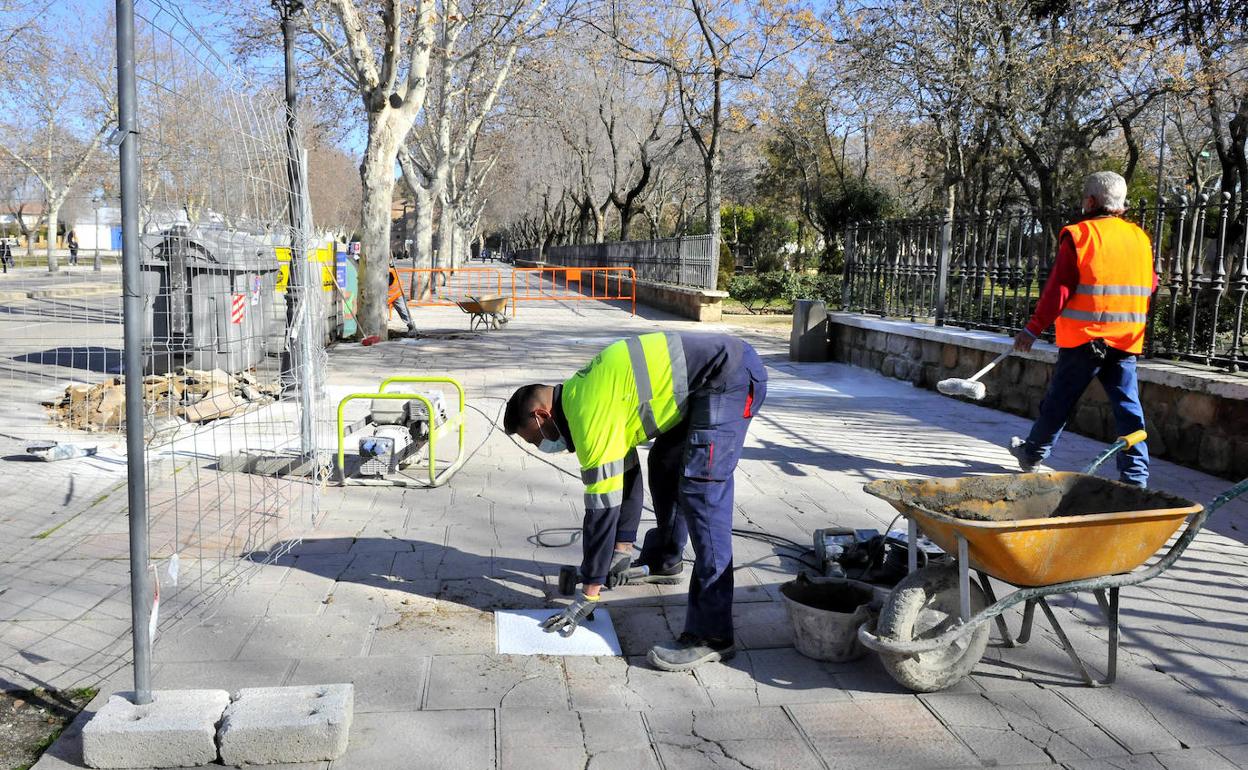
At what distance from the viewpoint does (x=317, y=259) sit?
7094 millimetres

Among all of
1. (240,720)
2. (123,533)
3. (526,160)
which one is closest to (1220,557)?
(240,720)

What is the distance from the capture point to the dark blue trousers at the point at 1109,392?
5543mm

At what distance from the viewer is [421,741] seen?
10.4 ft

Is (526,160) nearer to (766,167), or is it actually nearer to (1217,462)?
(766,167)

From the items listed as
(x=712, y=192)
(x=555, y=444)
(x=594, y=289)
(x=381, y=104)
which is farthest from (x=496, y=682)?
(x=594, y=289)

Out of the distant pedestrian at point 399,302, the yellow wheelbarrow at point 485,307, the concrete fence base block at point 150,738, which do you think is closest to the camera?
the concrete fence base block at point 150,738

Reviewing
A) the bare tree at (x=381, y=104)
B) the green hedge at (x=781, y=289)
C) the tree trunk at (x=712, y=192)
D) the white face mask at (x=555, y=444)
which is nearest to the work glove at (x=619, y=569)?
the white face mask at (x=555, y=444)

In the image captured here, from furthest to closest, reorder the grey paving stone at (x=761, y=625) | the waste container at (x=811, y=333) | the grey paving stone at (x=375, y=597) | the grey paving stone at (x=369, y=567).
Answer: the waste container at (x=811, y=333) → the grey paving stone at (x=369, y=567) → the grey paving stone at (x=375, y=597) → the grey paving stone at (x=761, y=625)

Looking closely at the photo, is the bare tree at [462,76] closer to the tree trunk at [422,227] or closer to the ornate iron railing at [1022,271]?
the tree trunk at [422,227]

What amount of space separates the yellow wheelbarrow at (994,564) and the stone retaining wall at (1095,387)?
143 inches

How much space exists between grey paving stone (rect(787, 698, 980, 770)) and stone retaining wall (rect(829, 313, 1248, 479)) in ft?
14.7

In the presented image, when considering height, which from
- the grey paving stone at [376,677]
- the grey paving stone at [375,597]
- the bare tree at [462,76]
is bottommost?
the grey paving stone at [376,677]

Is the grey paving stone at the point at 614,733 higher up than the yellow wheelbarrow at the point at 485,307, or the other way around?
the yellow wheelbarrow at the point at 485,307

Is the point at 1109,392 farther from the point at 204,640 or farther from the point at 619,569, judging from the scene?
the point at 204,640
